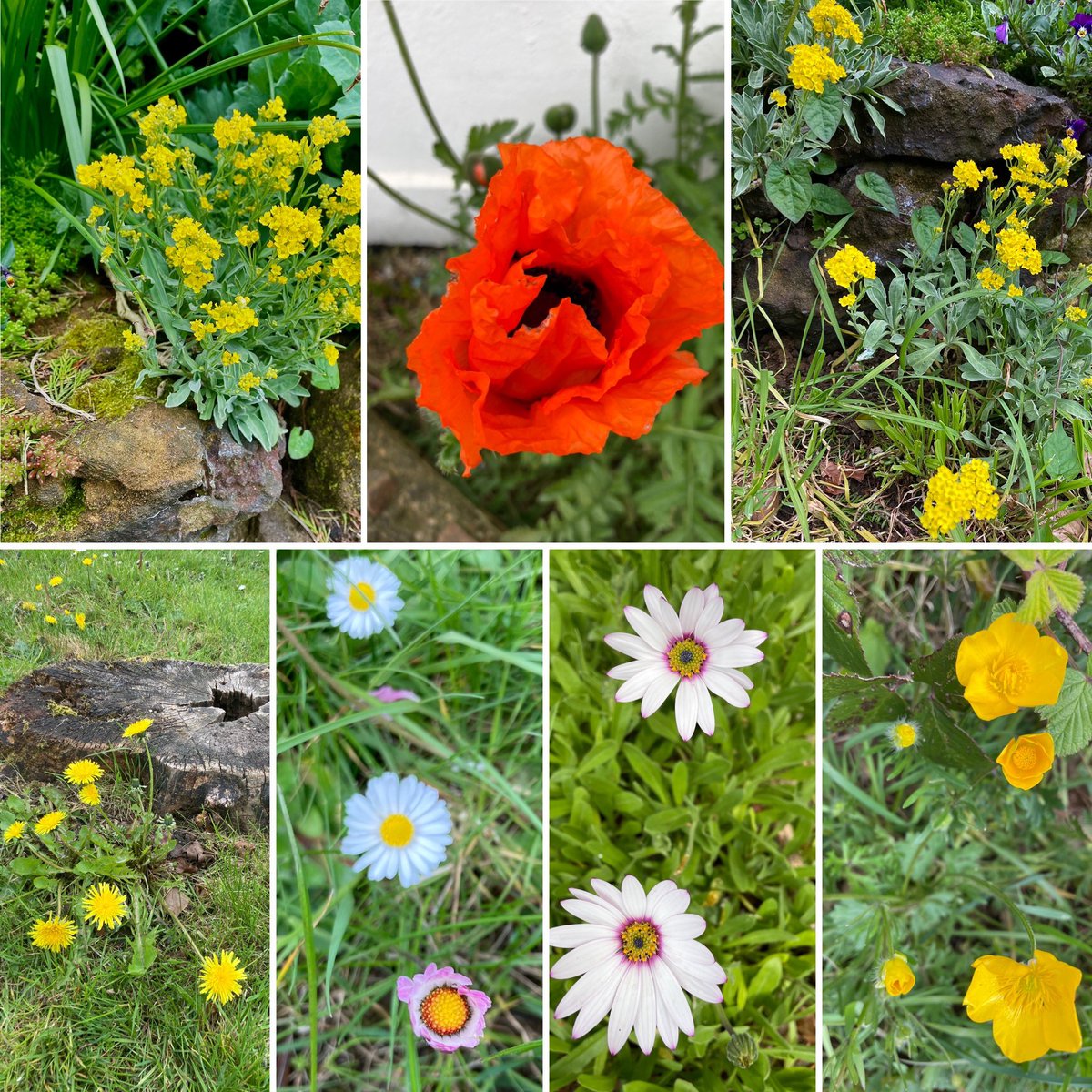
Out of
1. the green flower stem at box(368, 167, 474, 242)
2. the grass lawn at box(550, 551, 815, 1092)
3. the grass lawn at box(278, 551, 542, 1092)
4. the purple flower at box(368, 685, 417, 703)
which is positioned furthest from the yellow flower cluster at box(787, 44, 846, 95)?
the purple flower at box(368, 685, 417, 703)

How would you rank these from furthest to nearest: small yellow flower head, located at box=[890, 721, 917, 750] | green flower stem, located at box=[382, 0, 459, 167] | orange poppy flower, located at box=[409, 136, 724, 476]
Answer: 1. green flower stem, located at box=[382, 0, 459, 167]
2. small yellow flower head, located at box=[890, 721, 917, 750]
3. orange poppy flower, located at box=[409, 136, 724, 476]

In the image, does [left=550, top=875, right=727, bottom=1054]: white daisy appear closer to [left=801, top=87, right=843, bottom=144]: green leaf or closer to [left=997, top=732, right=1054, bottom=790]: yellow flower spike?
[left=997, top=732, right=1054, bottom=790]: yellow flower spike

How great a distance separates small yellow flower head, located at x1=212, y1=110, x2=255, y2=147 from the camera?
36.5 inches

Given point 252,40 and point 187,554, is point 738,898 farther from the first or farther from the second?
point 252,40

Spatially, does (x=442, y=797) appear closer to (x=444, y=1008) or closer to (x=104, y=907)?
(x=444, y=1008)

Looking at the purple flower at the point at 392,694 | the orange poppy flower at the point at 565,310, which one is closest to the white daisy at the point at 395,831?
the purple flower at the point at 392,694

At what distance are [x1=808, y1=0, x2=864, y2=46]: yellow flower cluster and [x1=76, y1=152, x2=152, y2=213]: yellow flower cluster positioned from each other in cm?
80

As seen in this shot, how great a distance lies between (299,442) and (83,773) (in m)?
0.47

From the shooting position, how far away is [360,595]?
1024 mm

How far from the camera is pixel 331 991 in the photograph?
1025mm

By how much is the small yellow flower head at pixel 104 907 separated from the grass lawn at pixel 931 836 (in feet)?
2.83

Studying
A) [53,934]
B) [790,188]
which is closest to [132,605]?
[53,934]

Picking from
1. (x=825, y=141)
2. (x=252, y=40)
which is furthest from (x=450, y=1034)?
(x=252, y=40)

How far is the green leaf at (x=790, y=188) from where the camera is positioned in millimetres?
974
